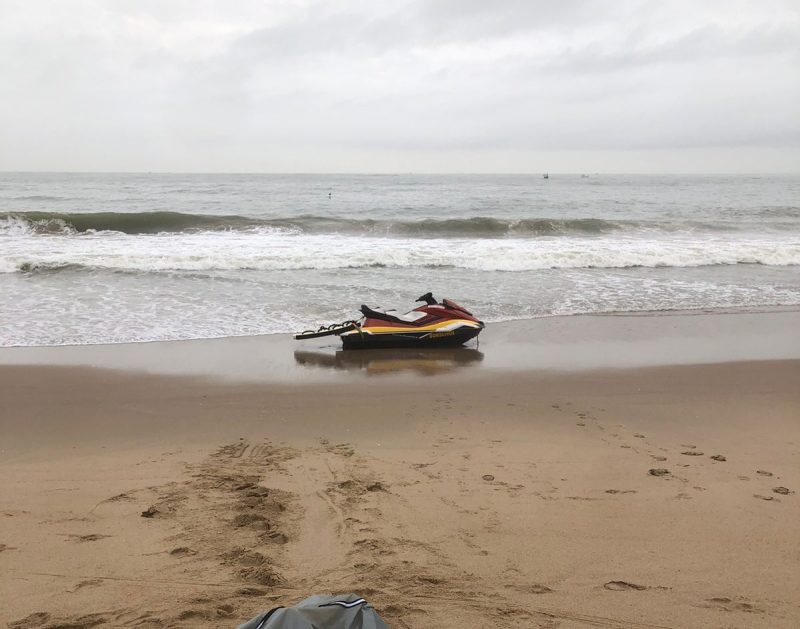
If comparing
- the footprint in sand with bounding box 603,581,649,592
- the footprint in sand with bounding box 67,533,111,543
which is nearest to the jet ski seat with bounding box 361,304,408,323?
the footprint in sand with bounding box 67,533,111,543

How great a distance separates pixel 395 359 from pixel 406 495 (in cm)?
371

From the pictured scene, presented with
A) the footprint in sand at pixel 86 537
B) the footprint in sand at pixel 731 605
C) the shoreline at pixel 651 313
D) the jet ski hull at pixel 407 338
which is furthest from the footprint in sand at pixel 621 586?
the shoreline at pixel 651 313

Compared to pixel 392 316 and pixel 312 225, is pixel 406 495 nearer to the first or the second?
pixel 392 316

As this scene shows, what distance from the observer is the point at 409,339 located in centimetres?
784

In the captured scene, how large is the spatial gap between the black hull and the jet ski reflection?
0.07 meters

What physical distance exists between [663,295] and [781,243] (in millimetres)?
9550

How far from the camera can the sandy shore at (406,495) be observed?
2717 mm

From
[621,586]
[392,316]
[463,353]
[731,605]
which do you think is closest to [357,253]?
[392,316]

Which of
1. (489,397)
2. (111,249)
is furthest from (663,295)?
(111,249)

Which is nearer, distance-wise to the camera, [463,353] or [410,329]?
[463,353]

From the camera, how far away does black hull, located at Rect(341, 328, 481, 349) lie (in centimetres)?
768

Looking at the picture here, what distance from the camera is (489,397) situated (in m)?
5.88

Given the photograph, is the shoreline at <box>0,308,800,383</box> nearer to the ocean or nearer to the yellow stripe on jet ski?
the yellow stripe on jet ski

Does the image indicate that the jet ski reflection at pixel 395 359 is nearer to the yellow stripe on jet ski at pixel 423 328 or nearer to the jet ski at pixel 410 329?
the jet ski at pixel 410 329
